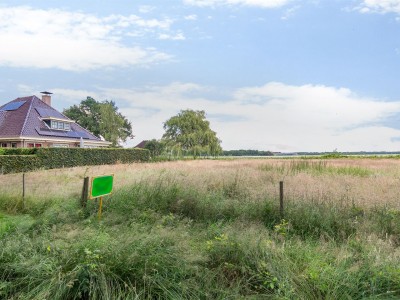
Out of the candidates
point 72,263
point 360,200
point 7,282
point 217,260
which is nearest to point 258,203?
point 360,200

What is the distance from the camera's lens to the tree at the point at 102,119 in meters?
44.1

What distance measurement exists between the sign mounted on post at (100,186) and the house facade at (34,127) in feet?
79.4

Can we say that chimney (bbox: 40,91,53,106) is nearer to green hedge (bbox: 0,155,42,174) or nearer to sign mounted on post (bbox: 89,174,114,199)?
green hedge (bbox: 0,155,42,174)

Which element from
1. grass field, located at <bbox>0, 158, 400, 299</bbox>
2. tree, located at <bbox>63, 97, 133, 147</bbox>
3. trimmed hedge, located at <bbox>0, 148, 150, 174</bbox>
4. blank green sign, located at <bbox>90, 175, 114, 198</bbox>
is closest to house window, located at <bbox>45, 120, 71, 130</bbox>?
trimmed hedge, located at <bbox>0, 148, 150, 174</bbox>

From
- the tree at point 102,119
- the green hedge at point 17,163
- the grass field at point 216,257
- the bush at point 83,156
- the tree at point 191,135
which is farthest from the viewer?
the tree at point 102,119

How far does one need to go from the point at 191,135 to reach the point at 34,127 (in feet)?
57.5

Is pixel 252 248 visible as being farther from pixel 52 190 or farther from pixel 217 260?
pixel 52 190

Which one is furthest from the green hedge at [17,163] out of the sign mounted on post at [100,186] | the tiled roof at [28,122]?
the sign mounted on post at [100,186]

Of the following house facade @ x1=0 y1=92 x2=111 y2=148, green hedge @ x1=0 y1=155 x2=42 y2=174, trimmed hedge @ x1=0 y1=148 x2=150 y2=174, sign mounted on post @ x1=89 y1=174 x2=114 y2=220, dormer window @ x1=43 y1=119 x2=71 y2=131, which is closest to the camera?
sign mounted on post @ x1=89 y1=174 x2=114 y2=220

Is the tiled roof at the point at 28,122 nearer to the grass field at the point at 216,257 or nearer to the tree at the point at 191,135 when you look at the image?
the tree at the point at 191,135

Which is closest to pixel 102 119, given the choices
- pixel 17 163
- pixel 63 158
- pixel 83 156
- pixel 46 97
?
pixel 46 97

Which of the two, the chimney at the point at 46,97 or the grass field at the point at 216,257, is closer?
the grass field at the point at 216,257

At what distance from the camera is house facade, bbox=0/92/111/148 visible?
2669 cm

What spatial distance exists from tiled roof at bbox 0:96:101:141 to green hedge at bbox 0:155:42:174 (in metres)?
9.58
